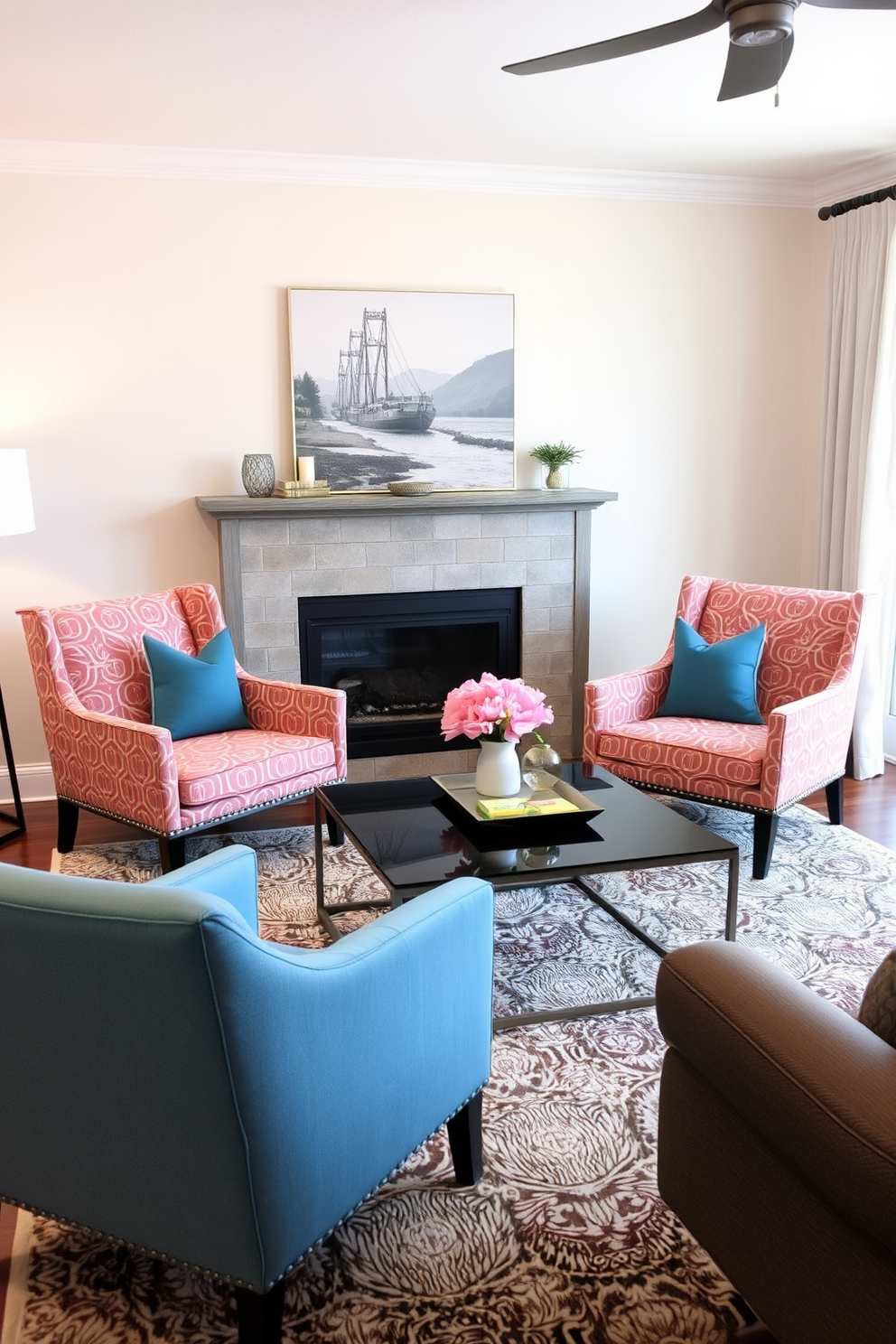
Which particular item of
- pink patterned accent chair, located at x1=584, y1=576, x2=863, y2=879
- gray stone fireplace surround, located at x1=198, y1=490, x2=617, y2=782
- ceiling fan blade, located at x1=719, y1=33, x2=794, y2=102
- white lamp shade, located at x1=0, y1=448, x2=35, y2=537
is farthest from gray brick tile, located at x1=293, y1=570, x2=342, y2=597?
ceiling fan blade, located at x1=719, y1=33, x2=794, y2=102

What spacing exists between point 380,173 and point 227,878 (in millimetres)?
3525

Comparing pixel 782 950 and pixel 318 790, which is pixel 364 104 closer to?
pixel 318 790

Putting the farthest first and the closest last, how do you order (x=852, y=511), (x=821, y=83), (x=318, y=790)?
(x=852, y=511), (x=821, y=83), (x=318, y=790)

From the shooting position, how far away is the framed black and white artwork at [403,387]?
15.1ft

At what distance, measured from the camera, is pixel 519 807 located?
2957mm

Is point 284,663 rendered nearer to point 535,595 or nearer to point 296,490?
point 296,490

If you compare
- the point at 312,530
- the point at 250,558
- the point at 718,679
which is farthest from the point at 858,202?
the point at 250,558

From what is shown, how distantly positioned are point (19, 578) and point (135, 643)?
815mm

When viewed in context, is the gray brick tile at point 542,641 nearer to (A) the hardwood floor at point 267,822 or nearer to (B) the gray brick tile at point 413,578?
(B) the gray brick tile at point 413,578

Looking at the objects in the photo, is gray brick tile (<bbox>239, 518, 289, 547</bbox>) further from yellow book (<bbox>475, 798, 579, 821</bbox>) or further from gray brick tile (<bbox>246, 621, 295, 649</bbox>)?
yellow book (<bbox>475, 798, 579, 821</bbox>)

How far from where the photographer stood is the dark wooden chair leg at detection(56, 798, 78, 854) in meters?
3.87

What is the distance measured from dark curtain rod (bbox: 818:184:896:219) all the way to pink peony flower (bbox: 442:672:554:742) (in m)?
3.11

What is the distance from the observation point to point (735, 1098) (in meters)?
1.49

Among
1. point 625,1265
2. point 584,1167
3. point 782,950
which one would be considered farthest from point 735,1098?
point 782,950
